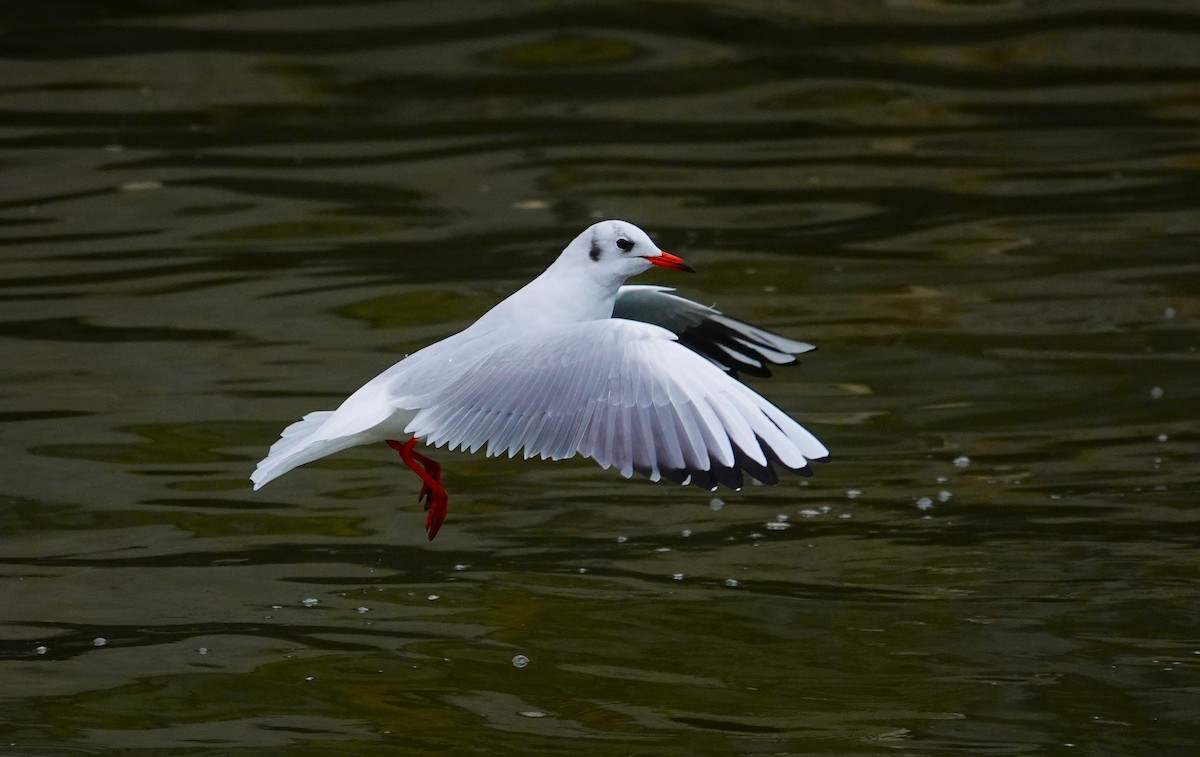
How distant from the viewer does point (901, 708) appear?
5.02 meters

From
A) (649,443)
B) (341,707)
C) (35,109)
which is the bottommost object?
(341,707)

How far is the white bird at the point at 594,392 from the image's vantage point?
4.62m

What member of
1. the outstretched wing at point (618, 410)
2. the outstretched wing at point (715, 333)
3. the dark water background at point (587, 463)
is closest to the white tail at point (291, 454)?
the outstretched wing at point (618, 410)

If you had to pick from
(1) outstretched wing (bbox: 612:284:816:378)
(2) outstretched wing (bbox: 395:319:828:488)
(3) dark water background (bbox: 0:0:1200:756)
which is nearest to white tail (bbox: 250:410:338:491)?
(2) outstretched wing (bbox: 395:319:828:488)

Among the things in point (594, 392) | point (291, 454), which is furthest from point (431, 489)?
point (594, 392)

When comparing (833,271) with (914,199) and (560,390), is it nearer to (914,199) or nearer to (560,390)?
(914,199)

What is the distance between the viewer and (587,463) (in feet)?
23.8

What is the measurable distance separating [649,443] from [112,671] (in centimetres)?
183

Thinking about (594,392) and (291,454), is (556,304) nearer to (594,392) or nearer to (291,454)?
(594,392)

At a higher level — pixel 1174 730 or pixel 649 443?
pixel 649 443

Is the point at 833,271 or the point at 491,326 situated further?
the point at 833,271

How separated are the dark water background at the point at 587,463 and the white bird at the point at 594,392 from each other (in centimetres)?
69

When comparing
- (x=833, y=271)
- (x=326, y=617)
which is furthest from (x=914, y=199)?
(x=326, y=617)

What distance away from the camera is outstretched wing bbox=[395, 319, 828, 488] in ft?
14.9
